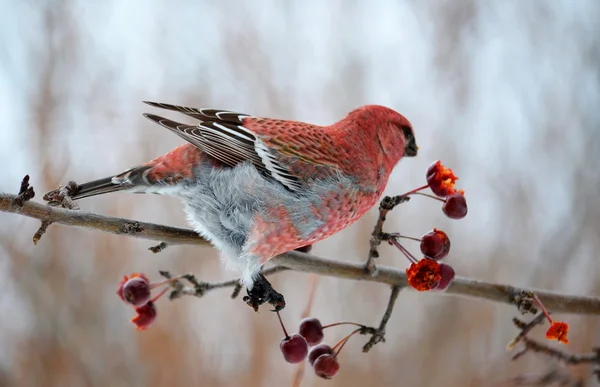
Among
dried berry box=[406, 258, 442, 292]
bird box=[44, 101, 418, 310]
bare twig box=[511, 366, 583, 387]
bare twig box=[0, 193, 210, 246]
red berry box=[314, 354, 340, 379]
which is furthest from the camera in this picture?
bare twig box=[511, 366, 583, 387]

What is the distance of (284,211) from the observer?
1.53 meters

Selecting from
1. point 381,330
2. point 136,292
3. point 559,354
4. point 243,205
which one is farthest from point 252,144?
point 559,354

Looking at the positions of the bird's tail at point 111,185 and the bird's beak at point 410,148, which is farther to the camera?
the bird's beak at point 410,148

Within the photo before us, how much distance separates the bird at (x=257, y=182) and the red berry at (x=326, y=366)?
22 cm

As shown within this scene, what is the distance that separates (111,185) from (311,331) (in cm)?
67

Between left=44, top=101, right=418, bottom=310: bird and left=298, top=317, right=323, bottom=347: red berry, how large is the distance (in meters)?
0.16

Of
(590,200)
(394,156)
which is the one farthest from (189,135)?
(590,200)

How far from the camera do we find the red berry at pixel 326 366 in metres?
A: 1.39

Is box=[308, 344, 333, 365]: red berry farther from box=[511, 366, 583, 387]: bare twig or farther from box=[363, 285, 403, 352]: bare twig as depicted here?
box=[511, 366, 583, 387]: bare twig

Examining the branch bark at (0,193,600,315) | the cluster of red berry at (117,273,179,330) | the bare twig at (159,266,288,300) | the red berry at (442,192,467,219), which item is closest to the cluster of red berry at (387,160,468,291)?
the red berry at (442,192,467,219)

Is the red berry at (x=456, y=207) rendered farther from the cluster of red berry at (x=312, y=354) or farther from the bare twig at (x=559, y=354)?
the bare twig at (x=559, y=354)

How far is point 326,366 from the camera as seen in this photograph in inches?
54.7

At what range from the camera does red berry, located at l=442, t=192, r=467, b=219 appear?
4.42 feet

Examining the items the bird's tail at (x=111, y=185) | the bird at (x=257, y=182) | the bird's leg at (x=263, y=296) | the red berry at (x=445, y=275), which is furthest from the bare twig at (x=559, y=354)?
the bird's tail at (x=111, y=185)
